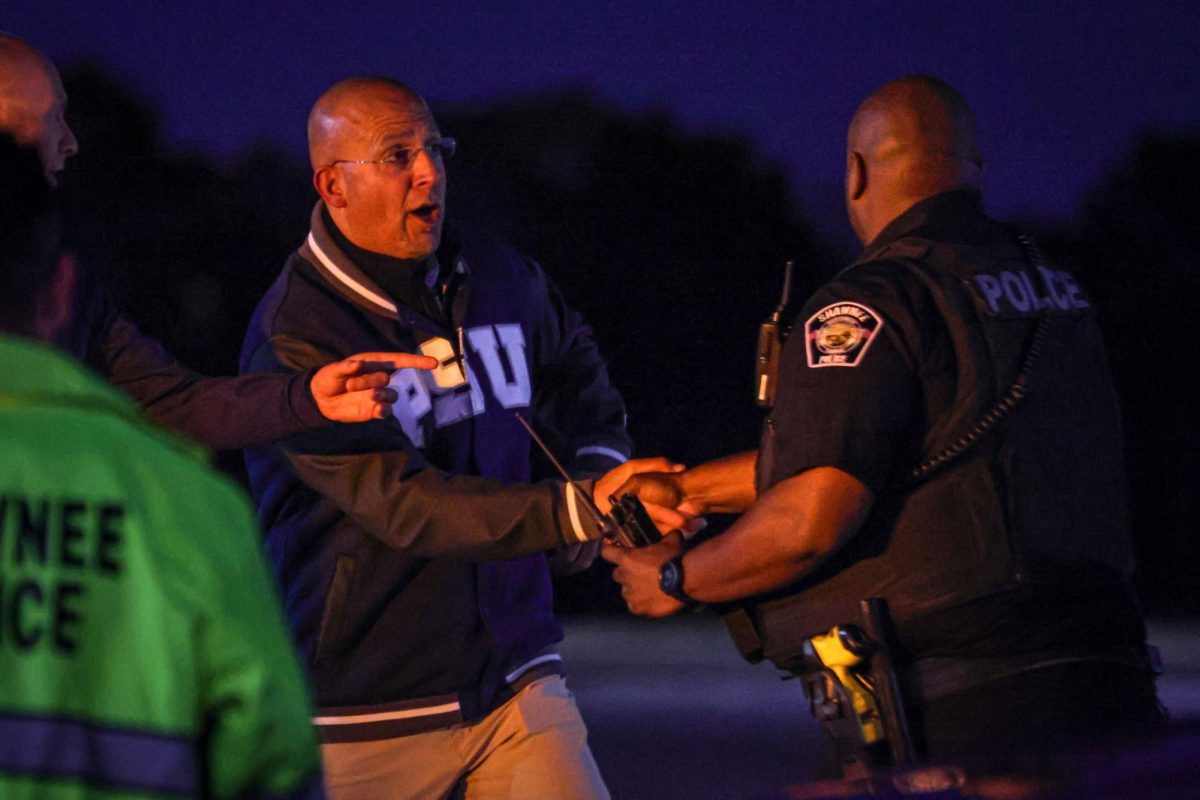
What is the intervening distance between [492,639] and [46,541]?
8.22 ft

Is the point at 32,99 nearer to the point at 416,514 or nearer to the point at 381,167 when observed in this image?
the point at 381,167

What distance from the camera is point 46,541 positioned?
4.57 feet

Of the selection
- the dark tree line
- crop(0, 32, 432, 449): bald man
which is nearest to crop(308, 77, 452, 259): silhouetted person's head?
crop(0, 32, 432, 449): bald man

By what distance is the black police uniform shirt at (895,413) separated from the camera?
124 inches

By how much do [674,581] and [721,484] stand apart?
54cm

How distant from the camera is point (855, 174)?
11.8 ft

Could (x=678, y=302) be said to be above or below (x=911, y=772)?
below

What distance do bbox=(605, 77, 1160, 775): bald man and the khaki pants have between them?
2.26 feet

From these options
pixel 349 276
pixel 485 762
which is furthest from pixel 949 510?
pixel 349 276

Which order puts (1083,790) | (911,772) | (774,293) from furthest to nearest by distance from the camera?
(774,293), (911,772), (1083,790)

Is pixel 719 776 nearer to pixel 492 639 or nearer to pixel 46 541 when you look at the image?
pixel 492 639

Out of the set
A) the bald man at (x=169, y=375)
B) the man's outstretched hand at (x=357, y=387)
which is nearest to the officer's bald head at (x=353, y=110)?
the bald man at (x=169, y=375)

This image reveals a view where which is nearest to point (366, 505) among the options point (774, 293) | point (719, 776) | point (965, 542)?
point (965, 542)

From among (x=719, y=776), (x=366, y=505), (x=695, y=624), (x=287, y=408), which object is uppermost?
(x=287, y=408)
